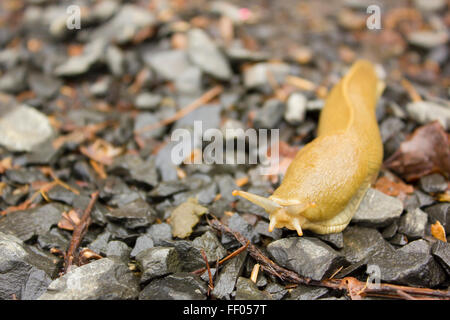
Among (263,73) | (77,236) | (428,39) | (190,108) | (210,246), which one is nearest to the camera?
(210,246)

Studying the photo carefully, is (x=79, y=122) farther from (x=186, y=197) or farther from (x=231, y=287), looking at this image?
(x=231, y=287)

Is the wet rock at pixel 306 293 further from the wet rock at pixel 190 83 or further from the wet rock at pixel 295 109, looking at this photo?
the wet rock at pixel 190 83

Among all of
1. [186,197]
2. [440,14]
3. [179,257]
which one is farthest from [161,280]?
[440,14]

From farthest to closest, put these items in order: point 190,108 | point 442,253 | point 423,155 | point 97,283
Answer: point 190,108 < point 423,155 < point 442,253 < point 97,283

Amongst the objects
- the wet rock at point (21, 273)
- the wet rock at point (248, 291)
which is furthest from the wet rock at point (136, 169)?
the wet rock at point (248, 291)

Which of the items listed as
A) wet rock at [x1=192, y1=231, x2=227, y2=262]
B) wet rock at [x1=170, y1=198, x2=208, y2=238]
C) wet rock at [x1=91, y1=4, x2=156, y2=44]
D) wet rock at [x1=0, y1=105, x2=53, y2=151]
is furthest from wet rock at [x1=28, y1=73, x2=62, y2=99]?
wet rock at [x1=192, y1=231, x2=227, y2=262]

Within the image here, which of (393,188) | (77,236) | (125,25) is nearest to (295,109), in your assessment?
(393,188)

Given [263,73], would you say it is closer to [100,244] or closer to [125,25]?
[125,25]

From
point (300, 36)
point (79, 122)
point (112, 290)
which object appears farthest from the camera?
point (300, 36)
